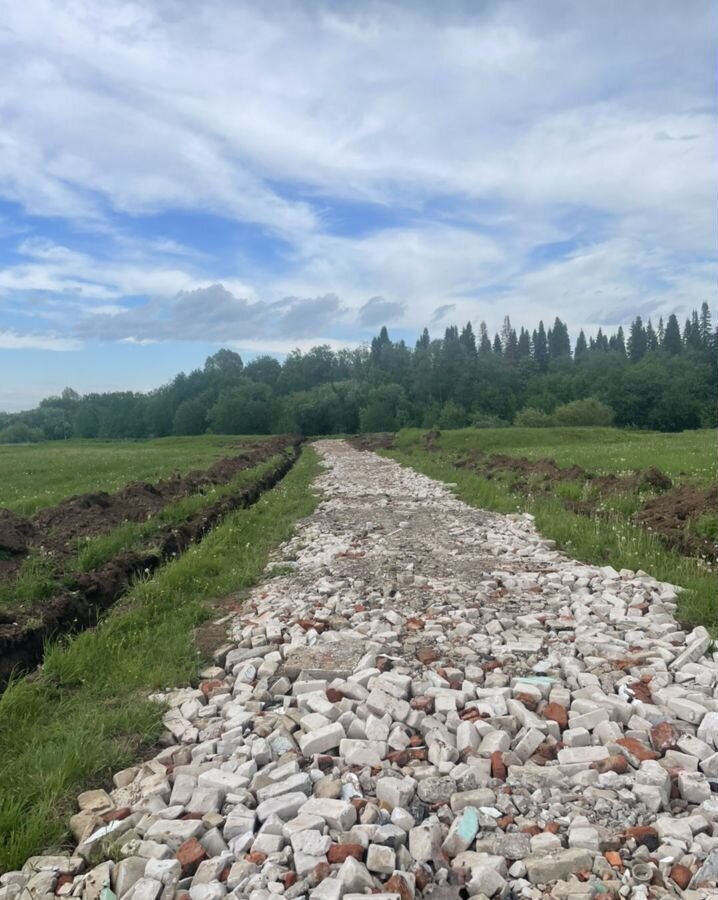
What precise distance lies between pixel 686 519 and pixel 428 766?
29.4ft

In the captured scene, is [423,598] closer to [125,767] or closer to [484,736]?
[484,736]

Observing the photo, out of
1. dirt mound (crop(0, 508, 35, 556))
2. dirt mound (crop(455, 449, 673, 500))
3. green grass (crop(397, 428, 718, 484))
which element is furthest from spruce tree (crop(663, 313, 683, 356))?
dirt mound (crop(0, 508, 35, 556))

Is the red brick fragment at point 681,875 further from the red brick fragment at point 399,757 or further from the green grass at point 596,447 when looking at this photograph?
the green grass at point 596,447

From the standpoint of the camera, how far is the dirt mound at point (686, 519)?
31.9ft

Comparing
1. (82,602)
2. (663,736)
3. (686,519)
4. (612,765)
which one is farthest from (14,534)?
(686,519)

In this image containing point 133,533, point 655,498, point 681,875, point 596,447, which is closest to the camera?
point 681,875

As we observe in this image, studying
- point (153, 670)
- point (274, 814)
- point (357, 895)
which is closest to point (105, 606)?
point (153, 670)

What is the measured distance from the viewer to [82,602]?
27.7 feet

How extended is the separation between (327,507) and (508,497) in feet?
16.1

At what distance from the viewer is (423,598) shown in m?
7.95

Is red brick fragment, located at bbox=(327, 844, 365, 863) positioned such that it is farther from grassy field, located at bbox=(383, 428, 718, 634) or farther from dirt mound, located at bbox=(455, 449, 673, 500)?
dirt mound, located at bbox=(455, 449, 673, 500)

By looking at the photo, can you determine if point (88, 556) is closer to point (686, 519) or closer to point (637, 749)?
point (637, 749)

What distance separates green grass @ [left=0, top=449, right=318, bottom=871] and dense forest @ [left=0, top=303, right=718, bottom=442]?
281 ft

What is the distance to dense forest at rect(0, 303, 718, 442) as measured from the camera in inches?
4560
